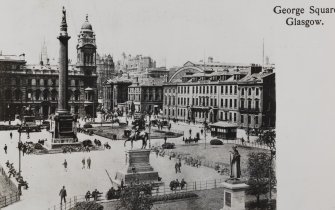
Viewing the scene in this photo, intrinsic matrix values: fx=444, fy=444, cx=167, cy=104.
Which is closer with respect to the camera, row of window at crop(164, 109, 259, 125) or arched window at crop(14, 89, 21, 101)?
row of window at crop(164, 109, 259, 125)

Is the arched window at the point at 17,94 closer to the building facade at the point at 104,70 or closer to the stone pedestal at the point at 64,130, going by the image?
the stone pedestal at the point at 64,130

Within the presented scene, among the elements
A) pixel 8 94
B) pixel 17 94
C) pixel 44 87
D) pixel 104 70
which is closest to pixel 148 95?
pixel 44 87

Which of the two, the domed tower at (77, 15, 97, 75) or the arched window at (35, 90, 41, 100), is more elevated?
the domed tower at (77, 15, 97, 75)

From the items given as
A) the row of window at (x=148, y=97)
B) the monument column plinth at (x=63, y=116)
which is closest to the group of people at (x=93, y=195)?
the monument column plinth at (x=63, y=116)

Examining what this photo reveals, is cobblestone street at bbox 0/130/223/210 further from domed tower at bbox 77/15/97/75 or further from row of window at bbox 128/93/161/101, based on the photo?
row of window at bbox 128/93/161/101

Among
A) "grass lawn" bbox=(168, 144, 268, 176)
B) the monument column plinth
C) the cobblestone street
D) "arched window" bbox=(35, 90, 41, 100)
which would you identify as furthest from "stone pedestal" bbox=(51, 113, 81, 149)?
"arched window" bbox=(35, 90, 41, 100)

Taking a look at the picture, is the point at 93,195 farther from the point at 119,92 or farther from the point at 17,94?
the point at 119,92

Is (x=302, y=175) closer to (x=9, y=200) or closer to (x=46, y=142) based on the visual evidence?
(x=9, y=200)
